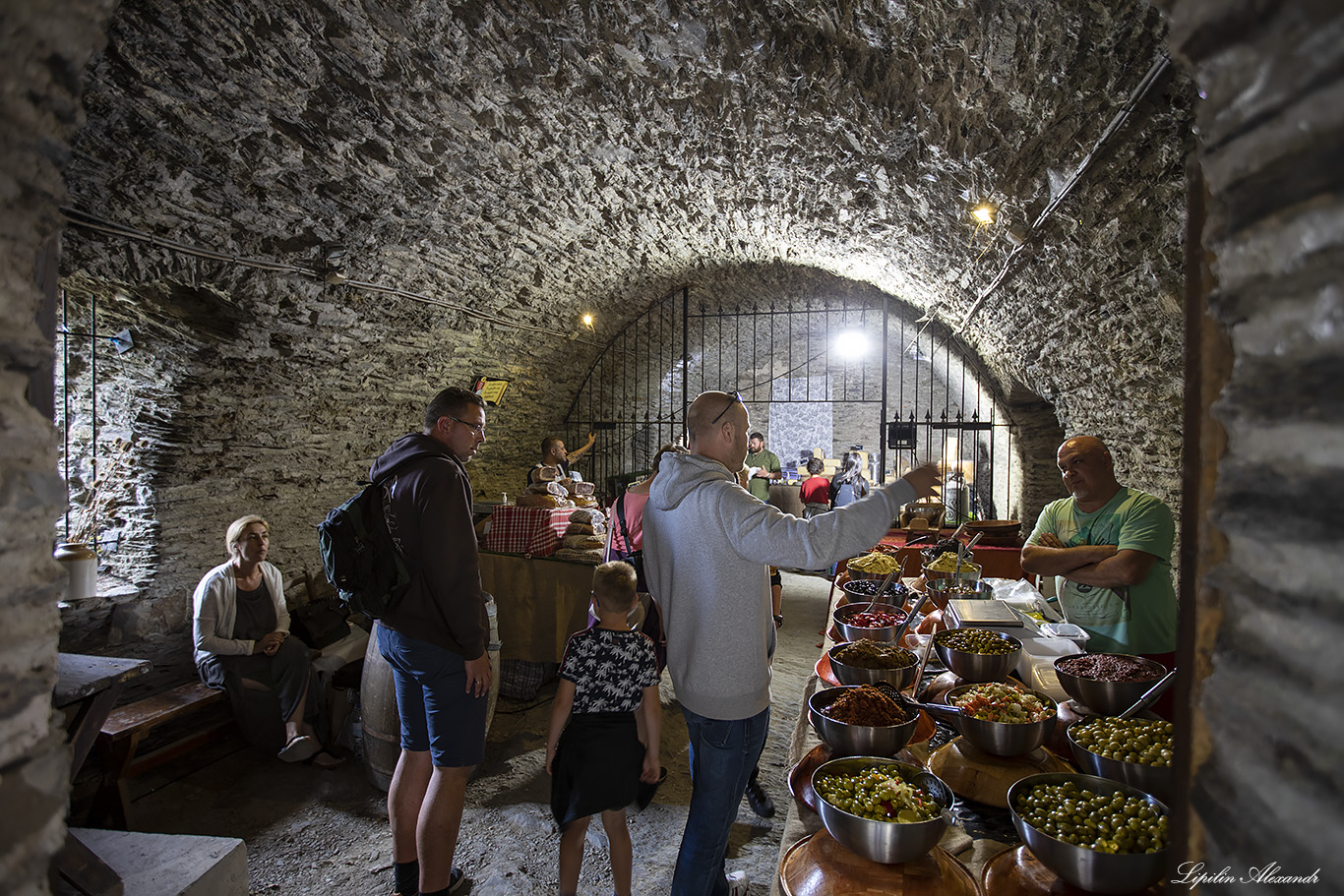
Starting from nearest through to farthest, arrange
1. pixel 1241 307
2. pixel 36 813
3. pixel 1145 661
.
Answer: pixel 1241 307 → pixel 36 813 → pixel 1145 661

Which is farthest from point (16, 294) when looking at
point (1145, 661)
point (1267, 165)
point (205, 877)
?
point (1145, 661)

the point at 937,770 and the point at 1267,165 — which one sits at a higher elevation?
the point at 1267,165

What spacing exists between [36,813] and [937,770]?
74.1 inches

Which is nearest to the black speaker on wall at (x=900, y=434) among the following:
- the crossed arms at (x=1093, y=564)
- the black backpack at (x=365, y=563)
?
the crossed arms at (x=1093, y=564)

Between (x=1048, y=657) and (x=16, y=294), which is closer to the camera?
(x=16, y=294)

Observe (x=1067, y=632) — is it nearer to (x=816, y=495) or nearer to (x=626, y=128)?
(x=626, y=128)

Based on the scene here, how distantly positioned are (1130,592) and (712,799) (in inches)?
76.3

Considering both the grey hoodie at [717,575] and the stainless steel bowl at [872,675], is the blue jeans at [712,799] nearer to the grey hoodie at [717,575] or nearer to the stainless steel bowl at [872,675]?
the grey hoodie at [717,575]

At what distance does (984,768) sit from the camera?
1750 millimetres

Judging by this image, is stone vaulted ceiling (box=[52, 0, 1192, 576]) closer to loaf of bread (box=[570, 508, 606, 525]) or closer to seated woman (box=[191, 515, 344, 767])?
seated woman (box=[191, 515, 344, 767])

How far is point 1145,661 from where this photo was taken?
206 cm

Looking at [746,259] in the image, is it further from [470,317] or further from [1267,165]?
[1267,165]

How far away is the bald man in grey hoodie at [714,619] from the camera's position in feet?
6.94

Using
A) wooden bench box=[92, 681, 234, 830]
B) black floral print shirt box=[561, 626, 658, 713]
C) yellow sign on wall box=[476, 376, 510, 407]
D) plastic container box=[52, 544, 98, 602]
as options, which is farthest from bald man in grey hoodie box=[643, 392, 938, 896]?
yellow sign on wall box=[476, 376, 510, 407]
